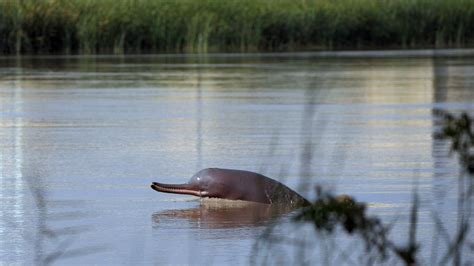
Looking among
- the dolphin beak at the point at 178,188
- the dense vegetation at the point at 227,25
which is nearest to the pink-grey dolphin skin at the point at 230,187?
the dolphin beak at the point at 178,188

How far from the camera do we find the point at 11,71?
22359 mm

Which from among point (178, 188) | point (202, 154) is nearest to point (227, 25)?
point (202, 154)

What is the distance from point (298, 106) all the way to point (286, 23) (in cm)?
1541

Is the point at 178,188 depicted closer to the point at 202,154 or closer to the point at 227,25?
the point at 202,154

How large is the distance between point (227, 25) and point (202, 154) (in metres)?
19.7

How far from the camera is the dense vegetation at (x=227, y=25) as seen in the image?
28.5 meters

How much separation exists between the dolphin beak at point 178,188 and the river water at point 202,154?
0.24 ft

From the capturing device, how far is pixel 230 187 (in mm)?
8008

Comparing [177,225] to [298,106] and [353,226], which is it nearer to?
[353,226]

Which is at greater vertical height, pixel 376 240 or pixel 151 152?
pixel 376 240

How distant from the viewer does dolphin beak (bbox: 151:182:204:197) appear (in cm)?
805

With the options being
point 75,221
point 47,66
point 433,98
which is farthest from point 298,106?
point 47,66

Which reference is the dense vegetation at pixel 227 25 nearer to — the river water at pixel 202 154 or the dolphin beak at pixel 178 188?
the river water at pixel 202 154

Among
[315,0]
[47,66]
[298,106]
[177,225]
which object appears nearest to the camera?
[177,225]
